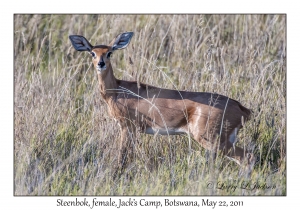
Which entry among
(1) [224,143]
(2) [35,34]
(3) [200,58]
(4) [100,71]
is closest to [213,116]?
(1) [224,143]

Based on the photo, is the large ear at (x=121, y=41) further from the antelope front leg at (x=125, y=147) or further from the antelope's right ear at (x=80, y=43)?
the antelope front leg at (x=125, y=147)

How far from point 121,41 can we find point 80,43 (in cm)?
55

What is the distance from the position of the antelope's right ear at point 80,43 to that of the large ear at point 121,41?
31cm

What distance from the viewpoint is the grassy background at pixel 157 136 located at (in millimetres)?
6336

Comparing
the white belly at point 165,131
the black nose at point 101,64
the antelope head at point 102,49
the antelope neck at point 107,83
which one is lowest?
the white belly at point 165,131

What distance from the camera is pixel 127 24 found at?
1037 cm

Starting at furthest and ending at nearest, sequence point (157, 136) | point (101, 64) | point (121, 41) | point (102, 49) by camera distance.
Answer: point (121, 41), point (157, 136), point (102, 49), point (101, 64)

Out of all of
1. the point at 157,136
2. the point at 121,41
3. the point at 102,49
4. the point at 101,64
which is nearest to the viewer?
the point at 101,64

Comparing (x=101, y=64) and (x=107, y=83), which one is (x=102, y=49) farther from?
(x=107, y=83)

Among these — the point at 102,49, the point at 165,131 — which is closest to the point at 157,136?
the point at 165,131

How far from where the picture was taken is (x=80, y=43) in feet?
24.6

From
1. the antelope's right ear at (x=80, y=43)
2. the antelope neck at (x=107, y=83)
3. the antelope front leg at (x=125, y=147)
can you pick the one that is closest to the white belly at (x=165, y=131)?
the antelope front leg at (x=125, y=147)

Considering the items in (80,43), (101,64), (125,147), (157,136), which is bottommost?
(125,147)

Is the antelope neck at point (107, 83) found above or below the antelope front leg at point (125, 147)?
above
